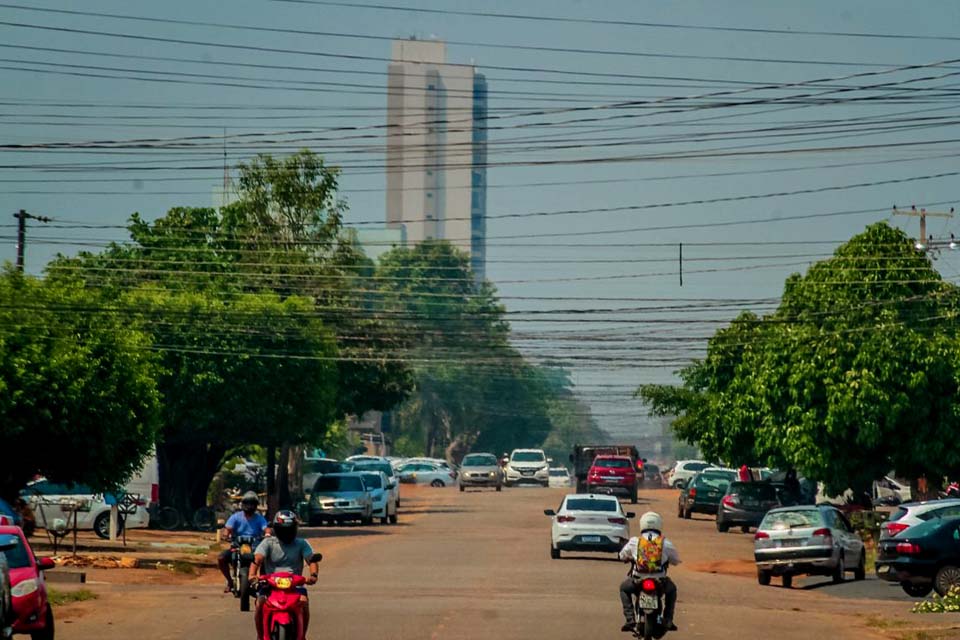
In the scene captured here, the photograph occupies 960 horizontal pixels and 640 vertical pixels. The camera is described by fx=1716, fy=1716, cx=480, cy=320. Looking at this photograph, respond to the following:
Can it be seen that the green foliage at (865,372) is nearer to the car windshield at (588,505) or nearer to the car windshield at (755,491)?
the car windshield at (755,491)

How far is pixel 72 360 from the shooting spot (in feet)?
120

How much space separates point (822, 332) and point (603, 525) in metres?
12.9

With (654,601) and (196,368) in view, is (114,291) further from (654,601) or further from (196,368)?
(654,601)

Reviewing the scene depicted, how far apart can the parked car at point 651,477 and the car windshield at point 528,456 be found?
91.9ft

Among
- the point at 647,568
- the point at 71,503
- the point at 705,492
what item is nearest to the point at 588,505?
the point at 71,503

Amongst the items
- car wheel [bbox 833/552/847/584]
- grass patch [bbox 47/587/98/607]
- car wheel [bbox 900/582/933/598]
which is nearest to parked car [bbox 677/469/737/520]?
car wheel [bbox 833/552/847/584]

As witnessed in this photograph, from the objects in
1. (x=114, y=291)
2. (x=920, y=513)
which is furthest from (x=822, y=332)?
(x=114, y=291)

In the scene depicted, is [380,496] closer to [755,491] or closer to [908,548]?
[755,491]

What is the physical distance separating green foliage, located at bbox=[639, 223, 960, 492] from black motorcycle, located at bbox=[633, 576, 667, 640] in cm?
2942

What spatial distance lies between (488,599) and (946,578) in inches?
328

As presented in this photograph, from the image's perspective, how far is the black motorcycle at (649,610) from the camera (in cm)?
1797

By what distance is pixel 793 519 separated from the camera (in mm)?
34531

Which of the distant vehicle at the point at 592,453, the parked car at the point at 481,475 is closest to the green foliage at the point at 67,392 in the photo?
the distant vehicle at the point at 592,453

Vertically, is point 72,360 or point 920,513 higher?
point 72,360
